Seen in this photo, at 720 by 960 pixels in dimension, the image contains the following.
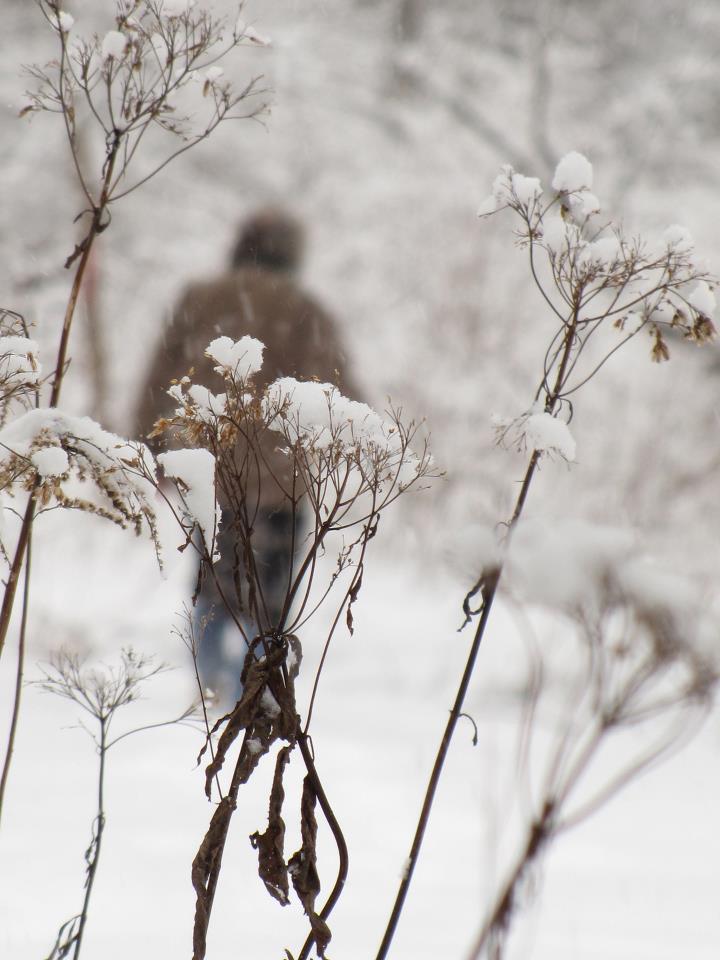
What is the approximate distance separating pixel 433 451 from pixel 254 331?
1829 millimetres

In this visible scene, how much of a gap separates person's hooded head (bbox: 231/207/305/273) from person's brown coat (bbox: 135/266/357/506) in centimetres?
15

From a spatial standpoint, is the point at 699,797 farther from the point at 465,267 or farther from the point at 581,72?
the point at 581,72

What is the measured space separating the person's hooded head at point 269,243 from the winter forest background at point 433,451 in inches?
8.5

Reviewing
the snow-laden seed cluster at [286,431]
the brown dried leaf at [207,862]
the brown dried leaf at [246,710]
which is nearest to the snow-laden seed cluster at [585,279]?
the snow-laden seed cluster at [286,431]

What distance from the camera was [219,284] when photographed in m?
3.44

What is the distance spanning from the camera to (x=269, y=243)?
12.1 ft

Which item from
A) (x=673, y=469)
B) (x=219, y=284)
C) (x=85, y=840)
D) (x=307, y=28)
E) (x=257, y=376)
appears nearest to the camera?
(x=85, y=840)

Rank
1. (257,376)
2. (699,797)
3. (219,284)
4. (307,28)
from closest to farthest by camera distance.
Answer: (699,797) → (257,376) → (219,284) → (307,28)

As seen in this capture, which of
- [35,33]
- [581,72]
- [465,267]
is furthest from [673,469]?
[35,33]

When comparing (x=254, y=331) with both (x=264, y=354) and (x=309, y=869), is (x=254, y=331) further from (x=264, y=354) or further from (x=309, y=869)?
(x=309, y=869)

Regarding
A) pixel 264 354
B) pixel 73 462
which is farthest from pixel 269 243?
pixel 73 462

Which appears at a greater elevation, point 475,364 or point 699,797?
point 475,364

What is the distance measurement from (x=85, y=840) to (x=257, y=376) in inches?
68.3

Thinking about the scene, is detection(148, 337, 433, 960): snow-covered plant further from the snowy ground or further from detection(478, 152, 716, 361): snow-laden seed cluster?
detection(478, 152, 716, 361): snow-laden seed cluster
